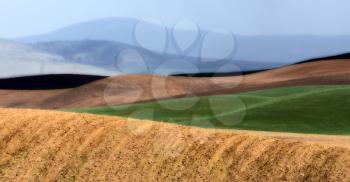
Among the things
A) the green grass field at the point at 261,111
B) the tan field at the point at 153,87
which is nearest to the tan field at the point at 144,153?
the green grass field at the point at 261,111

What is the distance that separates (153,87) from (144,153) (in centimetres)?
5600

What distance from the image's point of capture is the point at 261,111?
50.7 meters

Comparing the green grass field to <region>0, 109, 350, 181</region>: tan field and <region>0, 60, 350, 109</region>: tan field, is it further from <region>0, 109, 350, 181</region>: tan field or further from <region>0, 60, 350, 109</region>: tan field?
<region>0, 109, 350, 181</region>: tan field

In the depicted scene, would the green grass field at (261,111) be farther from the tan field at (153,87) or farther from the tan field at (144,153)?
the tan field at (144,153)

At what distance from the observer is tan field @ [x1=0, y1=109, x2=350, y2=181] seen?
57.9ft

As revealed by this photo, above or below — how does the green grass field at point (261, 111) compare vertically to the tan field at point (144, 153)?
below

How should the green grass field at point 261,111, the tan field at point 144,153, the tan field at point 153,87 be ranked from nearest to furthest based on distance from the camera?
1. the tan field at point 144,153
2. the green grass field at point 261,111
3. the tan field at point 153,87

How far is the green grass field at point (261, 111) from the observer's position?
45.1 metres

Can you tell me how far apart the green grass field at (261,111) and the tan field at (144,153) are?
22.8 meters

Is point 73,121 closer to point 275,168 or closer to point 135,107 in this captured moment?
point 275,168

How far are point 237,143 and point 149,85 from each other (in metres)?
56.6

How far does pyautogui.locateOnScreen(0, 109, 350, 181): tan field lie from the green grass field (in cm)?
2277

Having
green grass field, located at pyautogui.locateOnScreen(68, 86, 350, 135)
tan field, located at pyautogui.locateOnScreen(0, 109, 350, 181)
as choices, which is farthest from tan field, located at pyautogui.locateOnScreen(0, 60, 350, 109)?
tan field, located at pyautogui.locateOnScreen(0, 109, 350, 181)

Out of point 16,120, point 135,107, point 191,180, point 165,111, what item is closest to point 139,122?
point 191,180
